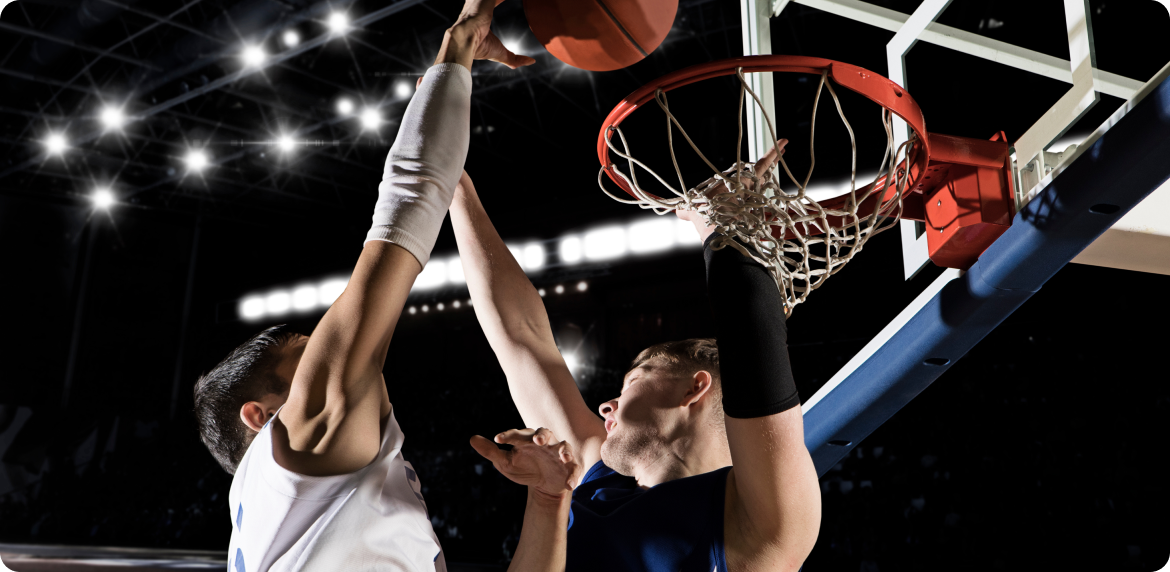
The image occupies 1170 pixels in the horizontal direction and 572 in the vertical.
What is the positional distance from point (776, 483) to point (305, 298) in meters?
10.8

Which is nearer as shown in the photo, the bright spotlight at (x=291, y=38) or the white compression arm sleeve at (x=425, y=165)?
the white compression arm sleeve at (x=425, y=165)

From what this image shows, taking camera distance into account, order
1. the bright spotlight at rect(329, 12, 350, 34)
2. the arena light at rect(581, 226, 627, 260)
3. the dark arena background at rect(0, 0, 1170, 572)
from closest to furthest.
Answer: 1. the dark arena background at rect(0, 0, 1170, 572)
2. the bright spotlight at rect(329, 12, 350, 34)
3. the arena light at rect(581, 226, 627, 260)

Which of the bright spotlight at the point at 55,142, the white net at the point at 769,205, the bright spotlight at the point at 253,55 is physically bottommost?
the white net at the point at 769,205

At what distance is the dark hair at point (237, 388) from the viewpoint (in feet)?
4.62

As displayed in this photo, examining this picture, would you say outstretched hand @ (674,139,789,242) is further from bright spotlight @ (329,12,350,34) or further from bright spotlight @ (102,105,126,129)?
bright spotlight @ (102,105,126,129)

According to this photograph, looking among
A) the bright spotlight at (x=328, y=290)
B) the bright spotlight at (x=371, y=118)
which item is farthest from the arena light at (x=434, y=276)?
the bright spotlight at (x=371, y=118)

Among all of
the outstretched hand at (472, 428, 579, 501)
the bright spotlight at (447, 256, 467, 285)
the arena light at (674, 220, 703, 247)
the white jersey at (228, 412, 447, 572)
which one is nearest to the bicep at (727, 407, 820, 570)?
the outstretched hand at (472, 428, 579, 501)

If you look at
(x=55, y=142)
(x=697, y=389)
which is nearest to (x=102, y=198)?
(x=55, y=142)

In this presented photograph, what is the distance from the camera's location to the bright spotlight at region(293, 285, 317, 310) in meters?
11.0

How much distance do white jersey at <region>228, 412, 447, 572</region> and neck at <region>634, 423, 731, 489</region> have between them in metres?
0.67

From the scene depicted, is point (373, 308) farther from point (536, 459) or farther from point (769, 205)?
point (769, 205)

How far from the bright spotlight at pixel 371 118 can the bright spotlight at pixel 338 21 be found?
151 centimetres

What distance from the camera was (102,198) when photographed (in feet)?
36.7

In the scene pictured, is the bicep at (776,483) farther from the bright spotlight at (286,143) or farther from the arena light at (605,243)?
the bright spotlight at (286,143)
